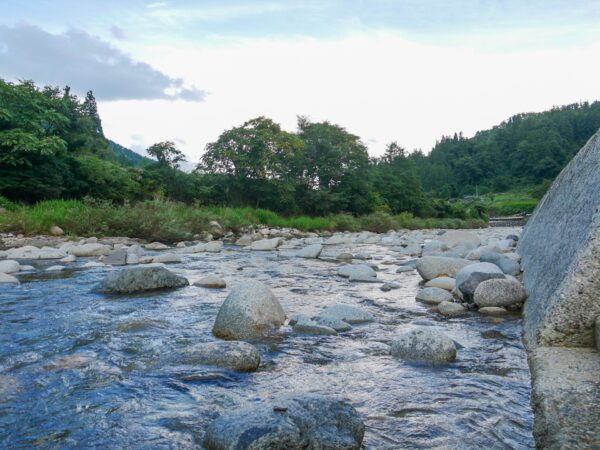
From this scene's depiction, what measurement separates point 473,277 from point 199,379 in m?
3.63

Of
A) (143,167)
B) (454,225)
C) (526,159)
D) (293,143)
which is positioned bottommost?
(454,225)

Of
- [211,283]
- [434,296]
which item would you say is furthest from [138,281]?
[434,296]

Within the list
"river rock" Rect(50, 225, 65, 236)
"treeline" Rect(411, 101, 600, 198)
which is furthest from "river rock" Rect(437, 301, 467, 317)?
"treeline" Rect(411, 101, 600, 198)

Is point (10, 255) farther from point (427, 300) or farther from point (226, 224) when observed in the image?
point (226, 224)

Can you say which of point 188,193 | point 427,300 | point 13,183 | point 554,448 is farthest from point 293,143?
point 554,448

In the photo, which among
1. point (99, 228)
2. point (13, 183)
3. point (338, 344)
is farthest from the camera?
point (13, 183)

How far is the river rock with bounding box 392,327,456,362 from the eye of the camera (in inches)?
133

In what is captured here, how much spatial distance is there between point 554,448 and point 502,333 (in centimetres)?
230

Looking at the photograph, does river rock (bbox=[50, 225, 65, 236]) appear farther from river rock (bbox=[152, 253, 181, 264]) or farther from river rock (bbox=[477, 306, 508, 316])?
river rock (bbox=[477, 306, 508, 316])

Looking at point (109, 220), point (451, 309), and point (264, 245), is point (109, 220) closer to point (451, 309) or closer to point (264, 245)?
point (264, 245)

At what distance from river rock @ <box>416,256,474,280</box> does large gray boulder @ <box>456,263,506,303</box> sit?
1.71m

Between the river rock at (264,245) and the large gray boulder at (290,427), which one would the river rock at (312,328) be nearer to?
the large gray boulder at (290,427)

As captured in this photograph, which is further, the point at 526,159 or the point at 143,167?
the point at 526,159

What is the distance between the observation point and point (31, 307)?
496cm
